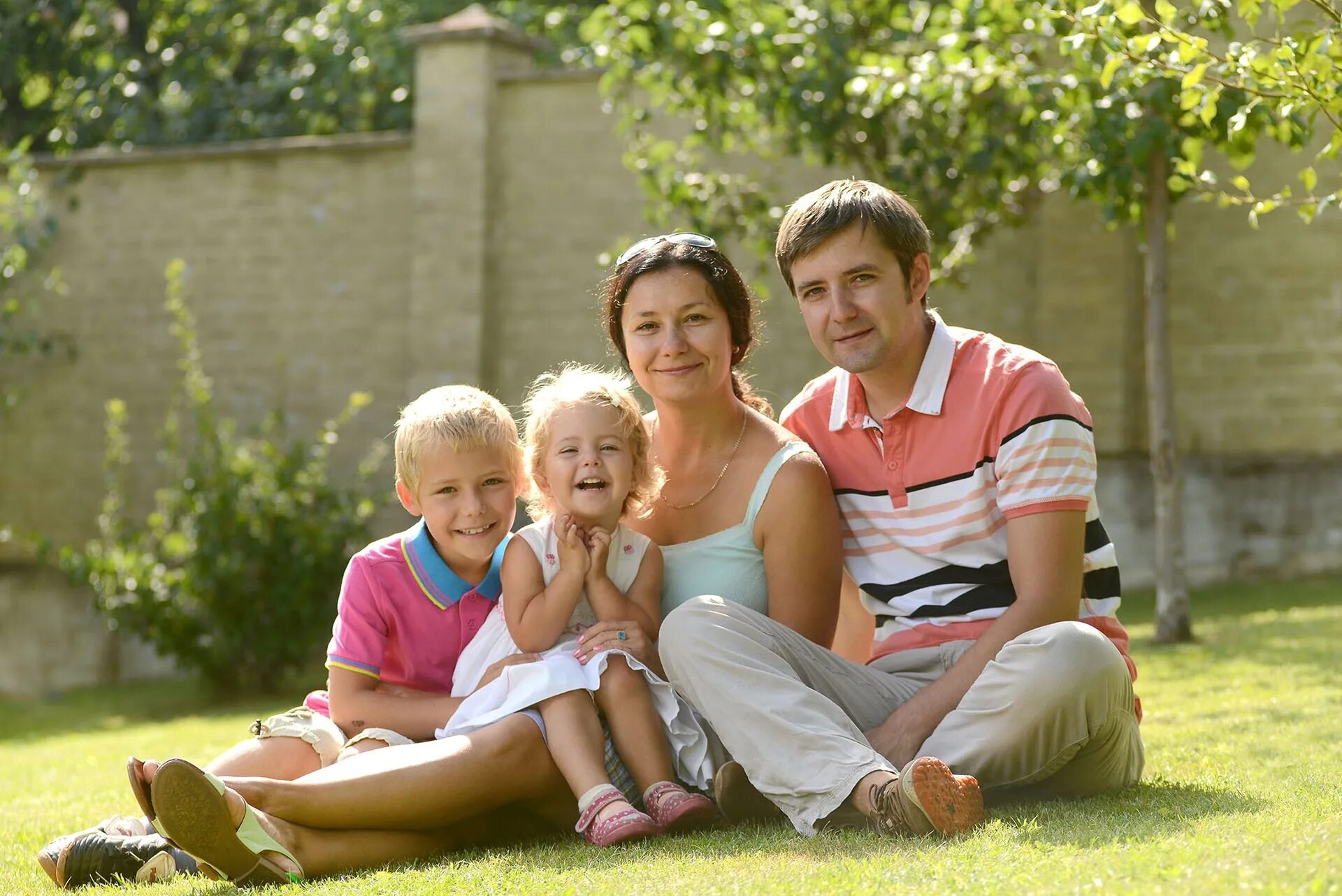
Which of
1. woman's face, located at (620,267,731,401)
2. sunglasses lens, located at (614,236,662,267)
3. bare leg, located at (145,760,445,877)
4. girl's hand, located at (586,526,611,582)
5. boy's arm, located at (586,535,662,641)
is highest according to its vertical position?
sunglasses lens, located at (614,236,662,267)

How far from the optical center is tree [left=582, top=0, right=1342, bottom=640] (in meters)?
7.35

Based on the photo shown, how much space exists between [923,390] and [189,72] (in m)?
13.6

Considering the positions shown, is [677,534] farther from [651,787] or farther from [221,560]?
[221,560]

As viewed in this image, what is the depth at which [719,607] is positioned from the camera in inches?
128

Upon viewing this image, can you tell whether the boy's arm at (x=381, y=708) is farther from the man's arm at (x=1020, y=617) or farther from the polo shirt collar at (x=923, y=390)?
the polo shirt collar at (x=923, y=390)

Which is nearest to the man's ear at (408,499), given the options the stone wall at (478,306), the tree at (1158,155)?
the tree at (1158,155)

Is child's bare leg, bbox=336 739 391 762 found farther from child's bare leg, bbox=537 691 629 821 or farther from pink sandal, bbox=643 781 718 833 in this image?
pink sandal, bbox=643 781 718 833

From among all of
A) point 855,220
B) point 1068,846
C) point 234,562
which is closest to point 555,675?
point 1068,846

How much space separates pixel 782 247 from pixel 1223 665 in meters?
3.87

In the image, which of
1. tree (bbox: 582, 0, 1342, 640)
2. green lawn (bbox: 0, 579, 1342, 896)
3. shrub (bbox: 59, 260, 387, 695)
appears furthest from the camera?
shrub (bbox: 59, 260, 387, 695)

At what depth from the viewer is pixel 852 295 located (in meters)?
3.48

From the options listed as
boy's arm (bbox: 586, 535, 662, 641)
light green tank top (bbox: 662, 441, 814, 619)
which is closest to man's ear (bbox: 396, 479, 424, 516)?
boy's arm (bbox: 586, 535, 662, 641)

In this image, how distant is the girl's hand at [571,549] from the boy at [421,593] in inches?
9.6

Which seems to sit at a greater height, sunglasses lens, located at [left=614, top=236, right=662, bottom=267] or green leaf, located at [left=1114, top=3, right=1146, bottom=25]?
green leaf, located at [left=1114, top=3, right=1146, bottom=25]
